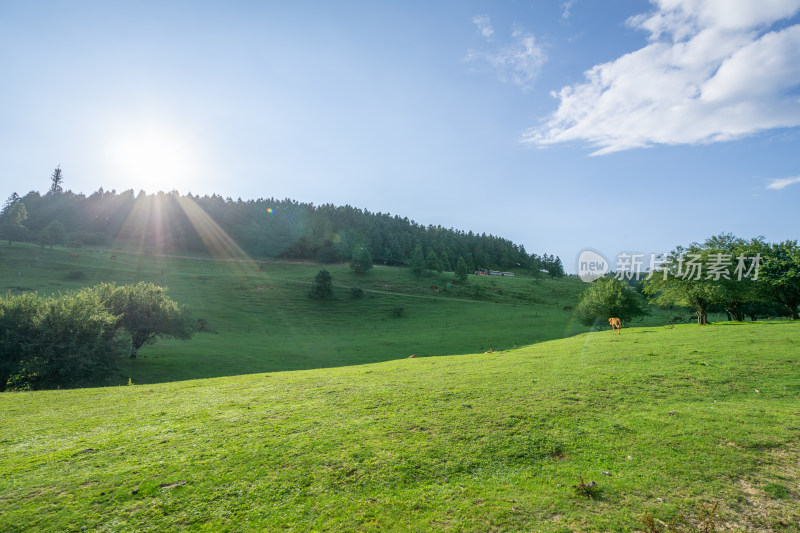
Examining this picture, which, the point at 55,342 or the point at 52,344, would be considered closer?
the point at 52,344

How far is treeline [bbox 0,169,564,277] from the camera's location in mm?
144375

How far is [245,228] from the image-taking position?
14762 centimetres

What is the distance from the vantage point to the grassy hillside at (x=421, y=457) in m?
6.29

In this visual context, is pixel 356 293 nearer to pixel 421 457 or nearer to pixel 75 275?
pixel 75 275

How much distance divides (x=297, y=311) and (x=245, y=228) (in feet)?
276

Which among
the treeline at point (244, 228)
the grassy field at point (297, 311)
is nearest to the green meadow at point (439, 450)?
the grassy field at point (297, 311)

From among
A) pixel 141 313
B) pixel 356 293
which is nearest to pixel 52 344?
pixel 141 313

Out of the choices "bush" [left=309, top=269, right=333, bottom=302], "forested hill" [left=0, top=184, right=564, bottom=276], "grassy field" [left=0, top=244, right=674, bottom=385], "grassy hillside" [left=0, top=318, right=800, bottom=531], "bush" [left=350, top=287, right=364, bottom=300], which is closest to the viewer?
"grassy hillside" [left=0, top=318, right=800, bottom=531]

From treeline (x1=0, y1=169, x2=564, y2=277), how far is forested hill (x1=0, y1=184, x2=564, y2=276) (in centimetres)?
38

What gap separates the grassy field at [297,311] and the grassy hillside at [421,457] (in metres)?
28.5

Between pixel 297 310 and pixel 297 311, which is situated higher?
pixel 297 310

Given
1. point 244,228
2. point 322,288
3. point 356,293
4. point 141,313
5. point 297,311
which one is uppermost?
point 244,228

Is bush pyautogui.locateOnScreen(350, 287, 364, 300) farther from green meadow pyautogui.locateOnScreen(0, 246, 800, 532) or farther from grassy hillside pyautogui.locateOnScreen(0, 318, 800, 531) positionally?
grassy hillside pyautogui.locateOnScreen(0, 318, 800, 531)

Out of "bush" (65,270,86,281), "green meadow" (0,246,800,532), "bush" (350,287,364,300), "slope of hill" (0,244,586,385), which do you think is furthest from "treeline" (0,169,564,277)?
"green meadow" (0,246,800,532)
